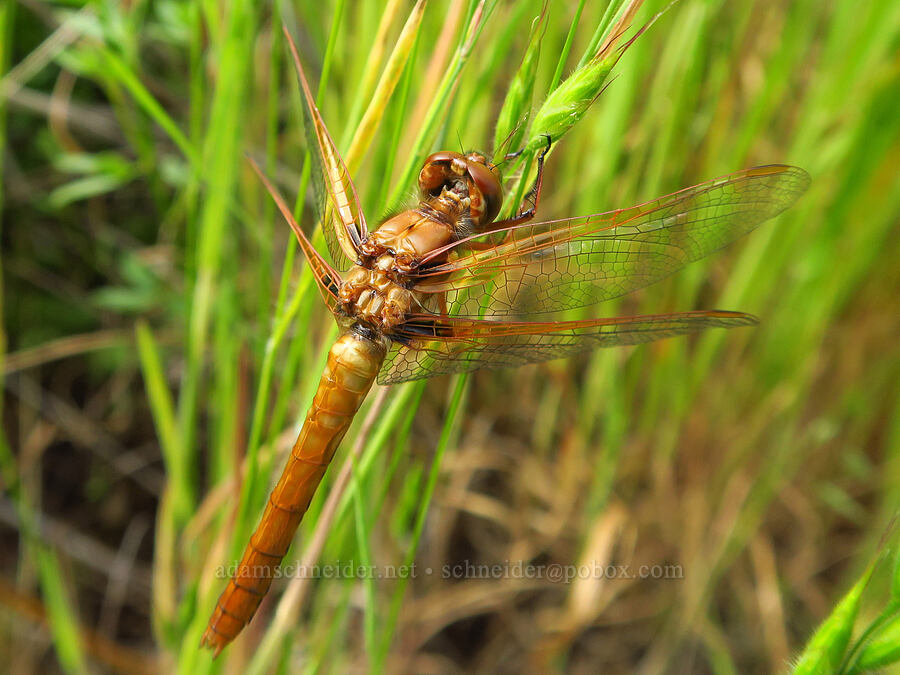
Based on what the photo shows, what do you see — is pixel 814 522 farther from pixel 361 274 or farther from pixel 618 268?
pixel 361 274

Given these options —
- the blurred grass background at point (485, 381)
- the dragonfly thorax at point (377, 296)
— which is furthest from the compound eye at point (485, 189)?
the blurred grass background at point (485, 381)

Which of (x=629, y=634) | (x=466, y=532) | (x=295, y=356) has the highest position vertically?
(x=295, y=356)

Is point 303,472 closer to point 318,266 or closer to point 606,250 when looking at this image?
point 318,266

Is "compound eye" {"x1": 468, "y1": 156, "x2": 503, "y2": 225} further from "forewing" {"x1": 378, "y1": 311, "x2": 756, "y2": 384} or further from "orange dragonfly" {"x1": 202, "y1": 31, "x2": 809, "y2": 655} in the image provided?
"forewing" {"x1": 378, "y1": 311, "x2": 756, "y2": 384}

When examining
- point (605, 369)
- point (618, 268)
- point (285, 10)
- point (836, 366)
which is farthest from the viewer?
point (836, 366)

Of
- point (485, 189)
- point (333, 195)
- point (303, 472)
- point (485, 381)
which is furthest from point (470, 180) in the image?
point (485, 381)

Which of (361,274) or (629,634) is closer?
(361,274)

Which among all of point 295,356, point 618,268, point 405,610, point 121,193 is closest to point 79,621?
point 405,610
